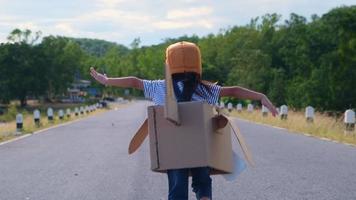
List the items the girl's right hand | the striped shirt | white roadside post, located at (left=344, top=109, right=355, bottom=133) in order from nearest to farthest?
1. the striped shirt
2. the girl's right hand
3. white roadside post, located at (left=344, top=109, right=355, bottom=133)

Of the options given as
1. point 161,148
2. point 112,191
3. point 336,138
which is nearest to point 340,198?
point 112,191

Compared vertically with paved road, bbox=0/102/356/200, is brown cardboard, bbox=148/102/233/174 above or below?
above

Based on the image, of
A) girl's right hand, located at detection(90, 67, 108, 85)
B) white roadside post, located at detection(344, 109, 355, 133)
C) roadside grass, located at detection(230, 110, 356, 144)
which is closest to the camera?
girl's right hand, located at detection(90, 67, 108, 85)

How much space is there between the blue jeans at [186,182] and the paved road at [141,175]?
2.93 meters

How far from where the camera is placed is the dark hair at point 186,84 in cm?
475

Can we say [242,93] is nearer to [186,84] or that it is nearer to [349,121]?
[186,84]

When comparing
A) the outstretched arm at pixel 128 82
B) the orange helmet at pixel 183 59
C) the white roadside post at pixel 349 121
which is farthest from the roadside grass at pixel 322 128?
the orange helmet at pixel 183 59

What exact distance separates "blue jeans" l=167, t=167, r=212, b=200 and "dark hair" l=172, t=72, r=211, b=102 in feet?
1.81

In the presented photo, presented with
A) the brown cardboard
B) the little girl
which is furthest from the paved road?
the brown cardboard

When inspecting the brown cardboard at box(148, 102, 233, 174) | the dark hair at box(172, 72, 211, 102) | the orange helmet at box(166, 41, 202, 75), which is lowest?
the brown cardboard at box(148, 102, 233, 174)

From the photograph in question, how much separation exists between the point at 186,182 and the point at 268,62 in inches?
2783

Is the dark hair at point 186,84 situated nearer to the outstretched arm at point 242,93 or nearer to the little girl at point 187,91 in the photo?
the little girl at point 187,91

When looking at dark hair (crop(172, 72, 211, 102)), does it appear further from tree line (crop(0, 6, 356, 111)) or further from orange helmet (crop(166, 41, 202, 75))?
tree line (crop(0, 6, 356, 111))

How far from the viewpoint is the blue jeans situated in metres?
4.66
